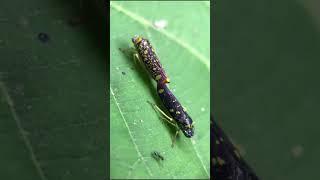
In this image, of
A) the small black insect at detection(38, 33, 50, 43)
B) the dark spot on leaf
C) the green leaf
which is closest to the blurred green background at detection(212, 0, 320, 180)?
the green leaf

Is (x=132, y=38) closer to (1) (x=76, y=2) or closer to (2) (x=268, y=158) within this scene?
(1) (x=76, y=2)

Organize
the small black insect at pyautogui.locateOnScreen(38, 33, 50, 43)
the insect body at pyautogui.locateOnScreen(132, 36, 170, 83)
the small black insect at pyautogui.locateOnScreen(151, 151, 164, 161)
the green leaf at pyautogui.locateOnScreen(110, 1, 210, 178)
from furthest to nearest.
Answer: the insect body at pyautogui.locateOnScreen(132, 36, 170, 83) < the small black insect at pyautogui.locateOnScreen(151, 151, 164, 161) < the green leaf at pyautogui.locateOnScreen(110, 1, 210, 178) < the small black insect at pyautogui.locateOnScreen(38, 33, 50, 43)

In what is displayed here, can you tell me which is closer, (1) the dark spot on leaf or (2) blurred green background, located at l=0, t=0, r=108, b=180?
(2) blurred green background, located at l=0, t=0, r=108, b=180

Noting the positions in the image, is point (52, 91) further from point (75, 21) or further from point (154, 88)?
point (154, 88)

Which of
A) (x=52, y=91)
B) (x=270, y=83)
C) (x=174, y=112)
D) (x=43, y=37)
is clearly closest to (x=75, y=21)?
(x=43, y=37)

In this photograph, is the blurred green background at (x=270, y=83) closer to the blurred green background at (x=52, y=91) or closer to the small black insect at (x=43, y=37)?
the blurred green background at (x=52, y=91)

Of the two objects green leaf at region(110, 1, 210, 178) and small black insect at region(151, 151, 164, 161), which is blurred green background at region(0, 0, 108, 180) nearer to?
green leaf at region(110, 1, 210, 178)
